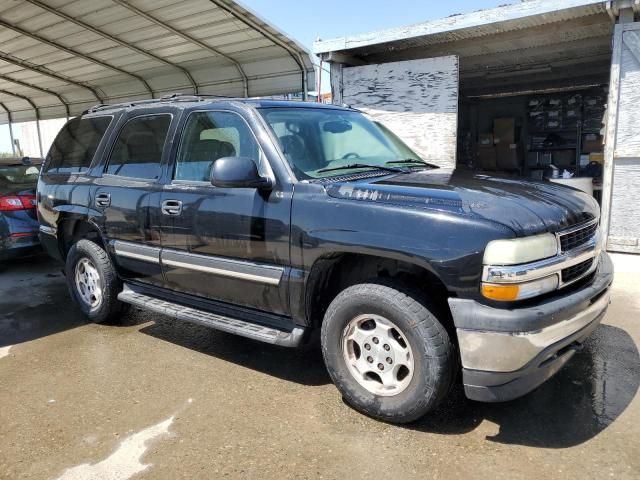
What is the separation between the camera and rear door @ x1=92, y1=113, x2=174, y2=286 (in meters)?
4.13

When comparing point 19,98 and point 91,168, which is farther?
point 19,98

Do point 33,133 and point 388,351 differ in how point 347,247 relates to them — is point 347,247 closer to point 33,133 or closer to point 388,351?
point 388,351

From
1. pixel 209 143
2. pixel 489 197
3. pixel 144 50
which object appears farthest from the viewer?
pixel 144 50

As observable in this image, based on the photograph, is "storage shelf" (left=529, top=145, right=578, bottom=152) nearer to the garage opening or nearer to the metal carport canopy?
the garage opening

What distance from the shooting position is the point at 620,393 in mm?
3342

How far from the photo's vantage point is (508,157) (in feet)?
45.3

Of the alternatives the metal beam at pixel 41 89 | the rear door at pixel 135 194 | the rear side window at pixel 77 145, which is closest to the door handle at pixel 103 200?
the rear door at pixel 135 194

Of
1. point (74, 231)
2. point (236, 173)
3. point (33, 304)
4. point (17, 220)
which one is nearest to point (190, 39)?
point (17, 220)

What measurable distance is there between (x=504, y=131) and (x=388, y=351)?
12.4 metres

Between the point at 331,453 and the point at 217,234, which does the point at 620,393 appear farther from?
the point at 217,234

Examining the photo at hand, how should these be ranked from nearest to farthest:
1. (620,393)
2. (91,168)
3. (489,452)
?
(489,452) < (620,393) < (91,168)

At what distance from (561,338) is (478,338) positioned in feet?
1.55

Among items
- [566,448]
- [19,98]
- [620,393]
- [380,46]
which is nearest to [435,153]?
[380,46]

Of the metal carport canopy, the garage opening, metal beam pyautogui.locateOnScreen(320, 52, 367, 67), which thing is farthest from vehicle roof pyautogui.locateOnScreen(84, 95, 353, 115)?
the garage opening
